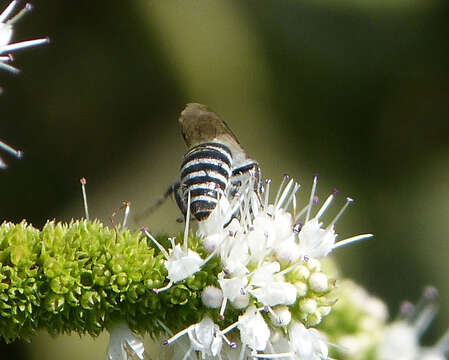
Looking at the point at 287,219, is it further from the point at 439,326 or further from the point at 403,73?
the point at 403,73

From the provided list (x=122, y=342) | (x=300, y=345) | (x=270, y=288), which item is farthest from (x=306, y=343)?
(x=122, y=342)

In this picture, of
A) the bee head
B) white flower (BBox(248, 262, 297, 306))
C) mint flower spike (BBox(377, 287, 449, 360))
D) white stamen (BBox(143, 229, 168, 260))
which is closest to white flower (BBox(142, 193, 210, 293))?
white stamen (BBox(143, 229, 168, 260))

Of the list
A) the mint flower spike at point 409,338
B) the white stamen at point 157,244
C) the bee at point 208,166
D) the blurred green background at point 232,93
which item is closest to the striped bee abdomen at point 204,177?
the bee at point 208,166

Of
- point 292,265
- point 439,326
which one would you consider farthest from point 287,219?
point 439,326

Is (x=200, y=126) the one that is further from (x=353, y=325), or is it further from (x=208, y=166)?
(x=353, y=325)

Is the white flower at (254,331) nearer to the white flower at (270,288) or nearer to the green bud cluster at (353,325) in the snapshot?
the white flower at (270,288)

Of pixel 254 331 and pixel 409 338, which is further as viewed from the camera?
pixel 409 338

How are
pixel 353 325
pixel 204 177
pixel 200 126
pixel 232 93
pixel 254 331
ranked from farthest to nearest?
pixel 232 93, pixel 200 126, pixel 204 177, pixel 353 325, pixel 254 331

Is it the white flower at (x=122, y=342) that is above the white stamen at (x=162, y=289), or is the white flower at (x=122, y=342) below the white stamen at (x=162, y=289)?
below
